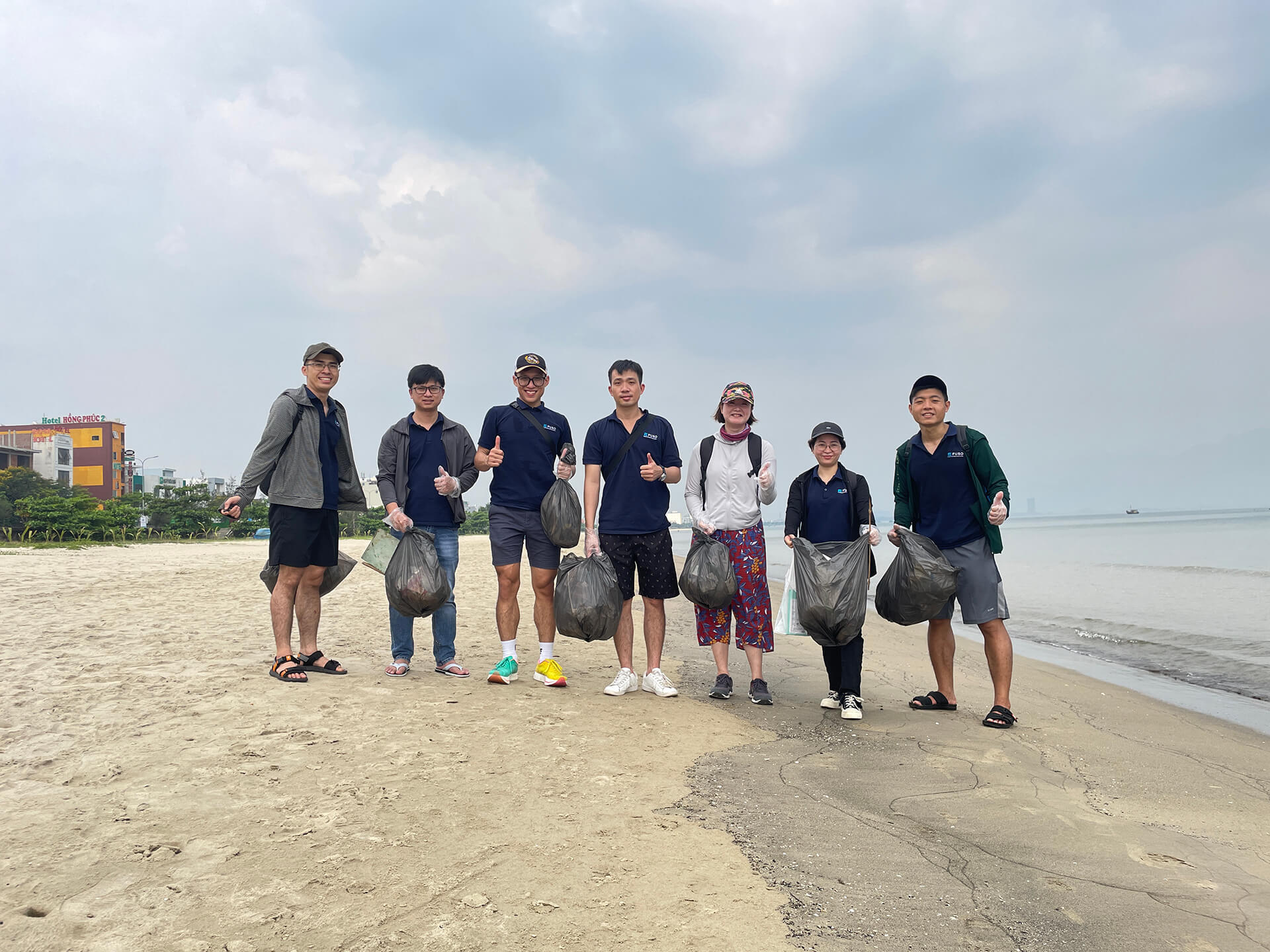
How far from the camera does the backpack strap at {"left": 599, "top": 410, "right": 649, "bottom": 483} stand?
4527 mm

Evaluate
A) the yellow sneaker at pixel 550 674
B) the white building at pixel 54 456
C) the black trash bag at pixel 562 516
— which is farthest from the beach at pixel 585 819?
the white building at pixel 54 456

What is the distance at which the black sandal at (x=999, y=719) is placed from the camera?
13.8 ft

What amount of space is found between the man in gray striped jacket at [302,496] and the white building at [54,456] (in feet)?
212

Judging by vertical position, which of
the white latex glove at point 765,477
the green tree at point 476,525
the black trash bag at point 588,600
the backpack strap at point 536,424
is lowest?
the green tree at point 476,525

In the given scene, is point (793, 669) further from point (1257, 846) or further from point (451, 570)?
point (1257, 846)

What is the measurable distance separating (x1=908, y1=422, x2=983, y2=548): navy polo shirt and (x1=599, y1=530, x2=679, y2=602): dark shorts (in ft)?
5.19

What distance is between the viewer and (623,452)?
14.9ft

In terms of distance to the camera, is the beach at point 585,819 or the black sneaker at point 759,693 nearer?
the beach at point 585,819

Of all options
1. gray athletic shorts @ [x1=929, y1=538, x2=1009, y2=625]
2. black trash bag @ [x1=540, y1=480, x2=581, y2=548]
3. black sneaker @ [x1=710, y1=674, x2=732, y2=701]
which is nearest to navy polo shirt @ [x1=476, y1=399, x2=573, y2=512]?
black trash bag @ [x1=540, y1=480, x2=581, y2=548]

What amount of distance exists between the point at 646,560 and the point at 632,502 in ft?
1.22

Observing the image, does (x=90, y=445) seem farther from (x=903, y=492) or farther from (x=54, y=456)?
(x=903, y=492)

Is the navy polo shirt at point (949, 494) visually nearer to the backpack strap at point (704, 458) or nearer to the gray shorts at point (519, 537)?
the backpack strap at point (704, 458)

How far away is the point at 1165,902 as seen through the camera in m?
2.17

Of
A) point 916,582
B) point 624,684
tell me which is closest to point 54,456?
point 624,684
